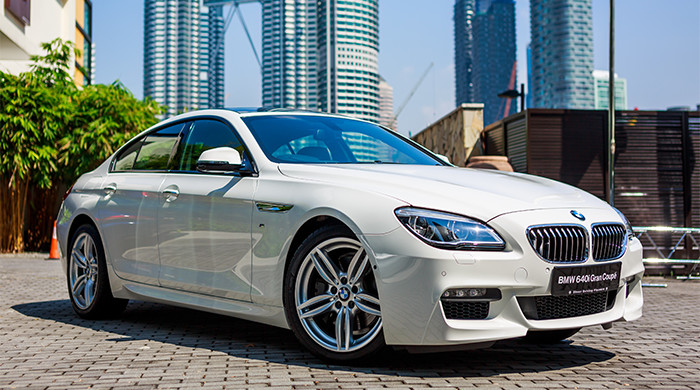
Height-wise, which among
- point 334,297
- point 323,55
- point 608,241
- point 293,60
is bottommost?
point 334,297

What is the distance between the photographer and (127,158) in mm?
6676

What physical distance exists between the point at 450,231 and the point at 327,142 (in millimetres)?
1721

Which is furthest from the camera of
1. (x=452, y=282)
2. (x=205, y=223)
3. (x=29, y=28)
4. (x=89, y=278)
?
(x=29, y=28)

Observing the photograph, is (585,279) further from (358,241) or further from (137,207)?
(137,207)

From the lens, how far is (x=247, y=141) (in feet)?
17.3

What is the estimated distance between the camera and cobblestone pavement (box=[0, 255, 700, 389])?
13.5 ft

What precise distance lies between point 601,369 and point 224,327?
289cm

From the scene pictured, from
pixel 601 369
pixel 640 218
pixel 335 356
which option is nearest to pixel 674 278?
pixel 640 218

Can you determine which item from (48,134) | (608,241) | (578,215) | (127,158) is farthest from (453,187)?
(48,134)

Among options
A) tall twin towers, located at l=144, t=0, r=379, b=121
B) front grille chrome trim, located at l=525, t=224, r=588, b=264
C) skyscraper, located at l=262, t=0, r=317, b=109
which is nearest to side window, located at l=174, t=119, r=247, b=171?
front grille chrome trim, located at l=525, t=224, r=588, b=264

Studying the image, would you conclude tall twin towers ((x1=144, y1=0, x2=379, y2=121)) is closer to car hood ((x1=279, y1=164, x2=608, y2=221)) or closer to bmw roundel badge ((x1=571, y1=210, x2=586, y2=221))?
car hood ((x1=279, y1=164, x2=608, y2=221))

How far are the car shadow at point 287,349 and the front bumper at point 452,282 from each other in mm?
311

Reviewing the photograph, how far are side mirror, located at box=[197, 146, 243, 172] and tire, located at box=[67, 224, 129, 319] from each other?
187 centimetres

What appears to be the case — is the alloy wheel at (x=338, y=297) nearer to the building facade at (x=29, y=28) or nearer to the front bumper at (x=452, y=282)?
the front bumper at (x=452, y=282)
